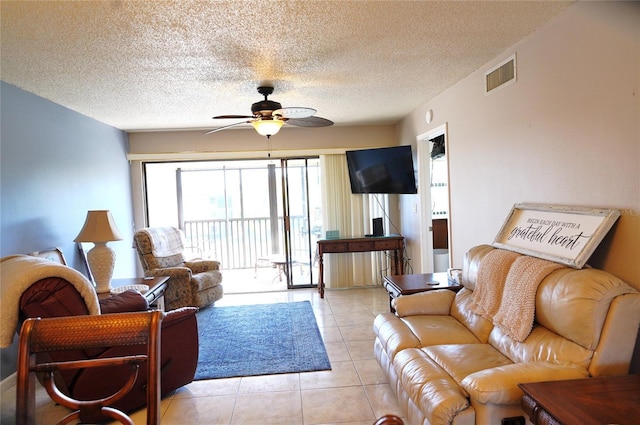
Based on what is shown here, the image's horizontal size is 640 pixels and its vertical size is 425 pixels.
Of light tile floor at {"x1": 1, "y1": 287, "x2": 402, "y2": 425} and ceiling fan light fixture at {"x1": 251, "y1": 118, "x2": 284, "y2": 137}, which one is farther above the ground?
ceiling fan light fixture at {"x1": 251, "y1": 118, "x2": 284, "y2": 137}

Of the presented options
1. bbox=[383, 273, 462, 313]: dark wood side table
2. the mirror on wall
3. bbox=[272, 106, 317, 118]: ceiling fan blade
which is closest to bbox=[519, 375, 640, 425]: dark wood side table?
bbox=[383, 273, 462, 313]: dark wood side table

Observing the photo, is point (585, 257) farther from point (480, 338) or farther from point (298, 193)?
point (298, 193)

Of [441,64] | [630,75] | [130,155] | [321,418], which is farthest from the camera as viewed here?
[130,155]

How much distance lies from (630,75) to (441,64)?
143 cm

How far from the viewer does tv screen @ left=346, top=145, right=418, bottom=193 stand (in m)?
4.75

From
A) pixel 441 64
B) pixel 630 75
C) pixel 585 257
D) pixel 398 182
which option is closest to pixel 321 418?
pixel 585 257

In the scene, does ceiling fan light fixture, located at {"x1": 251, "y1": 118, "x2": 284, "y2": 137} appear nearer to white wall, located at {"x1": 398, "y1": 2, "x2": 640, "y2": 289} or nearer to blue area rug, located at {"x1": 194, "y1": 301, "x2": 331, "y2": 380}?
white wall, located at {"x1": 398, "y1": 2, "x2": 640, "y2": 289}

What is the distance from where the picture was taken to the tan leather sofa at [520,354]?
1.65 m

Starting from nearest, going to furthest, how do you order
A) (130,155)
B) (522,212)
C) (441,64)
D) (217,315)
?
(522,212) → (441,64) → (217,315) → (130,155)

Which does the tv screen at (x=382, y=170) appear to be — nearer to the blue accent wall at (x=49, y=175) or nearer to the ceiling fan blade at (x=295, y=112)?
the ceiling fan blade at (x=295, y=112)

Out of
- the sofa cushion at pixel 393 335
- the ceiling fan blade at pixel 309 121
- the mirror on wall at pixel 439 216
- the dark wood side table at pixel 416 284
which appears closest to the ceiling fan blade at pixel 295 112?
the ceiling fan blade at pixel 309 121

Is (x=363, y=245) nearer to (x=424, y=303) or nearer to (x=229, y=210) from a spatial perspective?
(x=424, y=303)

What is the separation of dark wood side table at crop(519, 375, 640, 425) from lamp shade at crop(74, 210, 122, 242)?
3.39 meters

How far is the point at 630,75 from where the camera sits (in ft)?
5.90
